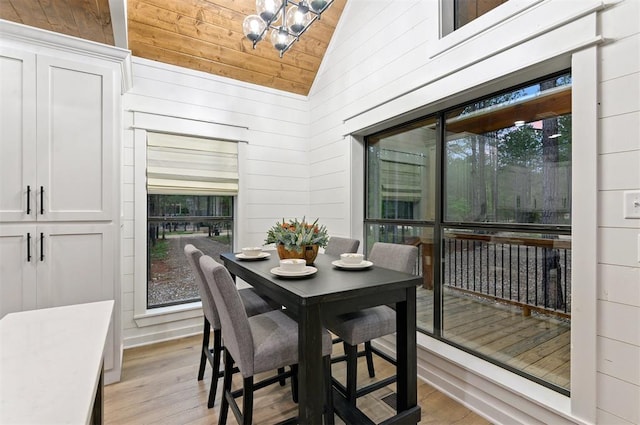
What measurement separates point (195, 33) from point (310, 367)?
3.18 meters

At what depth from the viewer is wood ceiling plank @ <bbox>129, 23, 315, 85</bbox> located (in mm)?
2898

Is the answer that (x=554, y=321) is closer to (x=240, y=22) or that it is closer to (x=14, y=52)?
(x=240, y=22)

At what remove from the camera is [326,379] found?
69.2 inches

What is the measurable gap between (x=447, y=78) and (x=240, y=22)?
2.18m

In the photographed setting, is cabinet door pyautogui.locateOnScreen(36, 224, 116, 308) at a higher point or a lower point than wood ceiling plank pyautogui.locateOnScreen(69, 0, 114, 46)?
lower

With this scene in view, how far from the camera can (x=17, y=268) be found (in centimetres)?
210

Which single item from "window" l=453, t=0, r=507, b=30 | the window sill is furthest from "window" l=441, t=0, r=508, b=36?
the window sill

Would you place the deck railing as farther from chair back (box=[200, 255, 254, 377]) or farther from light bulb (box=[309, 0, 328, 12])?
light bulb (box=[309, 0, 328, 12])

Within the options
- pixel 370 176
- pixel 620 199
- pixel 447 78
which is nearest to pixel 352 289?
pixel 620 199

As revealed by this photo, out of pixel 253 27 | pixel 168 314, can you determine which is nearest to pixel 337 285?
pixel 253 27

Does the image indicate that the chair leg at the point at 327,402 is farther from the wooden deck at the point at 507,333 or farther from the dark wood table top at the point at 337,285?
the wooden deck at the point at 507,333

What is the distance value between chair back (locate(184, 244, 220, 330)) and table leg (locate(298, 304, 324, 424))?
2.66 ft

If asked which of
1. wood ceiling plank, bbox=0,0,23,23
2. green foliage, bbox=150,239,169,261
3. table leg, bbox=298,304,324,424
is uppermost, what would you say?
wood ceiling plank, bbox=0,0,23,23

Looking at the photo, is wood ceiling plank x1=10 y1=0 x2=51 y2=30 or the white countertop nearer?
the white countertop
